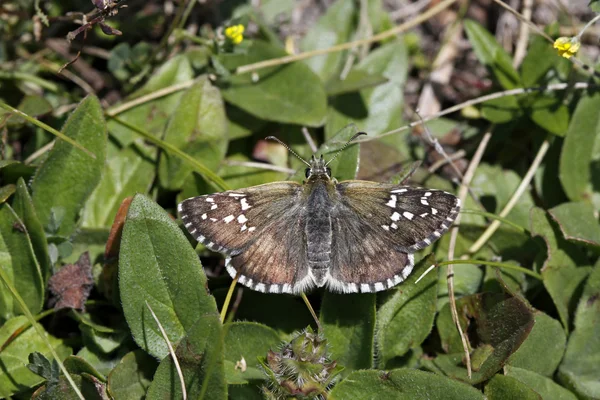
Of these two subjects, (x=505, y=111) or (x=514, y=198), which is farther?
(x=505, y=111)

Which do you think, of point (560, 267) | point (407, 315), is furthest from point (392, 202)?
point (560, 267)

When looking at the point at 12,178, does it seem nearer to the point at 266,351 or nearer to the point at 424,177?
the point at 266,351

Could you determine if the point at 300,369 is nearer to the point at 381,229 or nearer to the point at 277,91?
the point at 381,229

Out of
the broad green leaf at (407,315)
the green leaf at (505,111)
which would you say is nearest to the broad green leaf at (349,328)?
the broad green leaf at (407,315)

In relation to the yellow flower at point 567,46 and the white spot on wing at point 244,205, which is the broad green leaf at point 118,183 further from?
the yellow flower at point 567,46

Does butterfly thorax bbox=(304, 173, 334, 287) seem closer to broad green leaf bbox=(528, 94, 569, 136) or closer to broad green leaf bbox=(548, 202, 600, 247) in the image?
broad green leaf bbox=(548, 202, 600, 247)

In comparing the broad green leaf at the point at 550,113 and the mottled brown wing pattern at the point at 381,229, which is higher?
the broad green leaf at the point at 550,113

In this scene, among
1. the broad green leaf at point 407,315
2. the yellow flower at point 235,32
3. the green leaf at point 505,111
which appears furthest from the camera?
the green leaf at point 505,111
